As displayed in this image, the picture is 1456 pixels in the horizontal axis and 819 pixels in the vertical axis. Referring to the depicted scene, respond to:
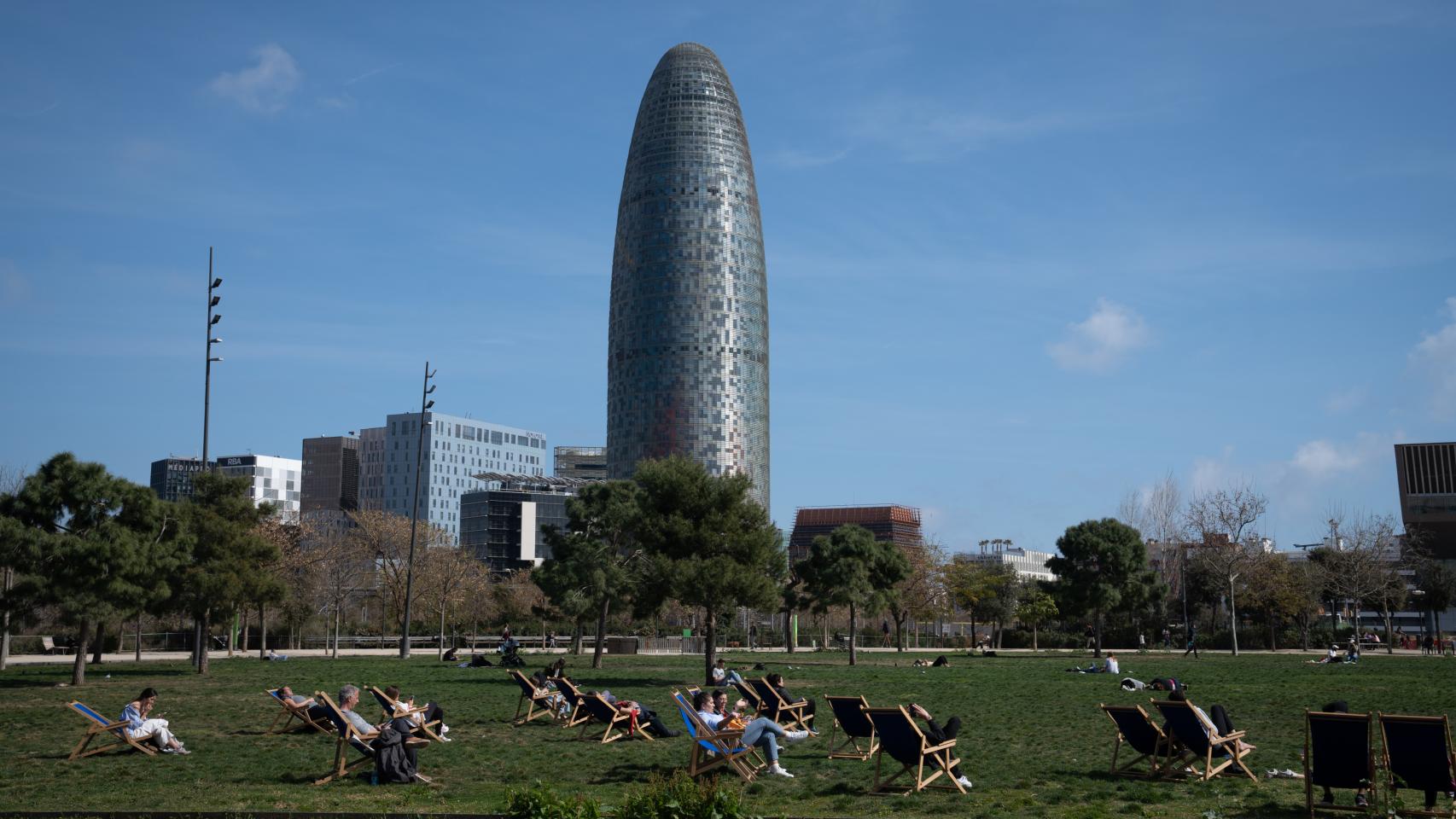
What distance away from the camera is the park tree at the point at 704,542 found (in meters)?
31.9

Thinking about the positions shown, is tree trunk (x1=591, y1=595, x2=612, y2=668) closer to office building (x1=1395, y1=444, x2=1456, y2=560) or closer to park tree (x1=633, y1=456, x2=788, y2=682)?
park tree (x1=633, y1=456, x2=788, y2=682)

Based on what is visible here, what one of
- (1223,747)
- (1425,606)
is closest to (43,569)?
(1223,747)

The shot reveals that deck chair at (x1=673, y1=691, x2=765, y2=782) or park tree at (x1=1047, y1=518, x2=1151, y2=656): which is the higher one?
park tree at (x1=1047, y1=518, x2=1151, y2=656)

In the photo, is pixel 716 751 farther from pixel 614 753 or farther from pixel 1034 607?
pixel 1034 607

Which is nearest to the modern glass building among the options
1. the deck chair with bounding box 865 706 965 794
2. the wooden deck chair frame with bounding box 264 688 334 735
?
the wooden deck chair frame with bounding box 264 688 334 735

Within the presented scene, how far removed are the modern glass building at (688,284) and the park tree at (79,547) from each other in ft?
451

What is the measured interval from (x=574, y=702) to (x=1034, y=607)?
59713 millimetres

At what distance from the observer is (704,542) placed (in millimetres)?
32594

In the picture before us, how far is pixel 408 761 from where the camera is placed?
13.9 meters

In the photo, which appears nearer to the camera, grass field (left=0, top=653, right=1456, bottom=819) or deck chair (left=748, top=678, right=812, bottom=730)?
grass field (left=0, top=653, right=1456, bottom=819)

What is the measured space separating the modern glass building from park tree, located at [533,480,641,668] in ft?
388

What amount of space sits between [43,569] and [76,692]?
2.97 m

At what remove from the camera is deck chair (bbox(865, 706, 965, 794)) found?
1312 cm

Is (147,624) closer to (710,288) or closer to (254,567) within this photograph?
(254,567)
